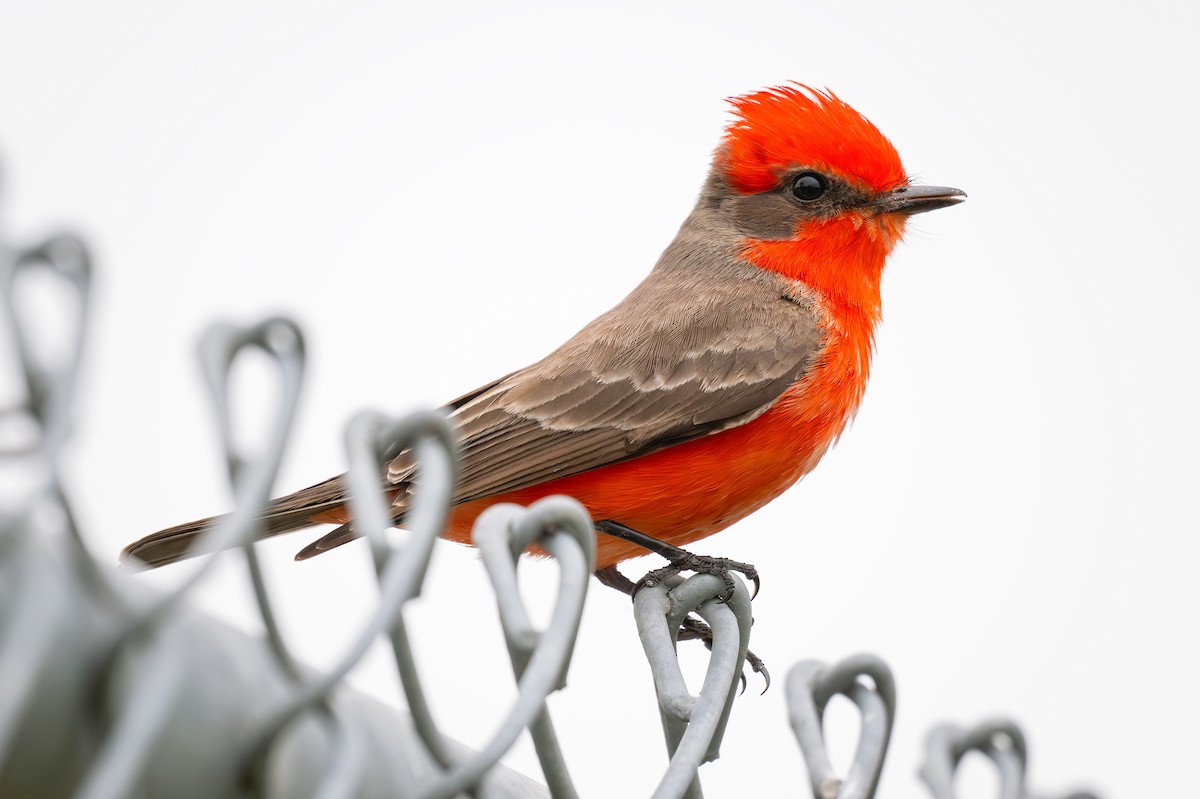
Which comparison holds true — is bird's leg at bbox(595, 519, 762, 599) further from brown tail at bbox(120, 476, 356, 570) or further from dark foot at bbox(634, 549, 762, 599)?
brown tail at bbox(120, 476, 356, 570)

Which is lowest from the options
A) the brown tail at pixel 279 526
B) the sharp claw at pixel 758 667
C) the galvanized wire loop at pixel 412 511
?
the sharp claw at pixel 758 667

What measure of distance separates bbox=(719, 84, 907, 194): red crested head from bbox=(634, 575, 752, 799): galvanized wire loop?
3.17m

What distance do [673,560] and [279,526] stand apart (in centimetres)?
140

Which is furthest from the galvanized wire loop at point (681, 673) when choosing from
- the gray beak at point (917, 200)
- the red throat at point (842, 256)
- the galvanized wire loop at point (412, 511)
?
the gray beak at point (917, 200)

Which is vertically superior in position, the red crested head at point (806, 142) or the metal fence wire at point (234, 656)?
the red crested head at point (806, 142)

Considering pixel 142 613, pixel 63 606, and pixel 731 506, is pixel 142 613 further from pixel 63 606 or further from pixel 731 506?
pixel 731 506

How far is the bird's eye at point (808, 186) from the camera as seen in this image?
5355 millimetres

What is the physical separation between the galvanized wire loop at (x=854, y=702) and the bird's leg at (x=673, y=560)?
4.48 feet

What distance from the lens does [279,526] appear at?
173 inches

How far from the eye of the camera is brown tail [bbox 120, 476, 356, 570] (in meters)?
3.61

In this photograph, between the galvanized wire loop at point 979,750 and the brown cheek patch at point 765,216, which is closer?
the galvanized wire loop at point 979,750

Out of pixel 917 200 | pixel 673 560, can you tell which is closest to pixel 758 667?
pixel 673 560

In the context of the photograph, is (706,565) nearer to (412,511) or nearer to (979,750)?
(979,750)

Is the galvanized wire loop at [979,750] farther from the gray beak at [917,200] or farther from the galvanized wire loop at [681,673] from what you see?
the gray beak at [917,200]
